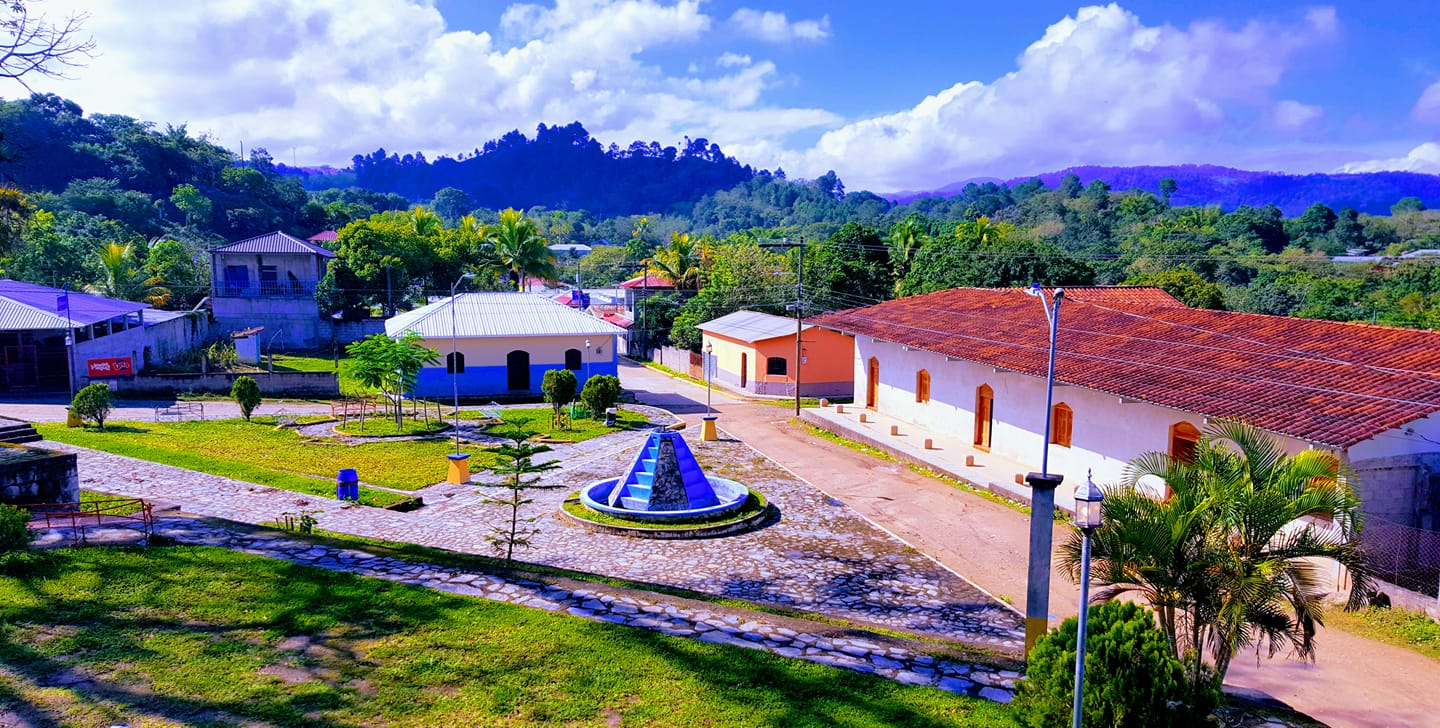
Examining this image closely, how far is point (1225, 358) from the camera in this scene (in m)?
17.6

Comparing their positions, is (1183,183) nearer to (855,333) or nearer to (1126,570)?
(855,333)

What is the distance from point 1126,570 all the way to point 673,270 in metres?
48.1

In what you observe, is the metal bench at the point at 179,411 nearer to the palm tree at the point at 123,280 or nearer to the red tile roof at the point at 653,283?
the palm tree at the point at 123,280

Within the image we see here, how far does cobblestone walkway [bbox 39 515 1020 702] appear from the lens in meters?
8.12

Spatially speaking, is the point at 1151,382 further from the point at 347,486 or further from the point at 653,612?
the point at 347,486

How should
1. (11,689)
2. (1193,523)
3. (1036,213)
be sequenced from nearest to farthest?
(11,689), (1193,523), (1036,213)

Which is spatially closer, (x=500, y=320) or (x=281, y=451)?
(x=281, y=451)

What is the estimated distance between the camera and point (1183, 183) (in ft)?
655

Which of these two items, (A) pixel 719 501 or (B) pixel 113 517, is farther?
(A) pixel 719 501

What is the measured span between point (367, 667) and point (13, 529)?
5.28 metres

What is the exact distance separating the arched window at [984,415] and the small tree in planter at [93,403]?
78.7ft

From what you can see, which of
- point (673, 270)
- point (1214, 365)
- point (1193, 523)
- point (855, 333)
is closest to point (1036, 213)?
point (673, 270)

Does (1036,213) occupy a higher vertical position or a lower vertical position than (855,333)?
higher

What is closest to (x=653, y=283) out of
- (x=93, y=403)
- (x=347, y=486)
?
(x=93, y=403)
